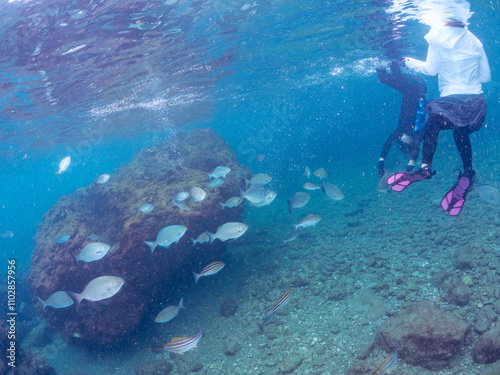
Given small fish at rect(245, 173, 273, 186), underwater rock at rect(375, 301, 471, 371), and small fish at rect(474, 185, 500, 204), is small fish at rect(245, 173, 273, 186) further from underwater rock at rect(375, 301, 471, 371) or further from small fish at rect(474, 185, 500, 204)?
small fish at rect(474, 185, 500, 204)

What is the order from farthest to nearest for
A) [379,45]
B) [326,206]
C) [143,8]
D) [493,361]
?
[379,45]
[326,206]
[143,8]
[493,361]

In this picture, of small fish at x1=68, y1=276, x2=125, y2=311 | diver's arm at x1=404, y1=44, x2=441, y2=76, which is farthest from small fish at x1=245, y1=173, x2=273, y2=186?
diver's arm at x1=404, y1=44, x2=441, y2=76

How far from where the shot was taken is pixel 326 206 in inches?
664

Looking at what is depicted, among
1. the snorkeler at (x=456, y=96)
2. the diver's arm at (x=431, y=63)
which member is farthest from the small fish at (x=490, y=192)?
the diver's arm at (x=431, y=63)

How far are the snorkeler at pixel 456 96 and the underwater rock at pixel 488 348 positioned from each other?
95.0 inches

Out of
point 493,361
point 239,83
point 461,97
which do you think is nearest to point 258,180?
point 461,97

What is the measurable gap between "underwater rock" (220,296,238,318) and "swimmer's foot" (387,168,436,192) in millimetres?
5763

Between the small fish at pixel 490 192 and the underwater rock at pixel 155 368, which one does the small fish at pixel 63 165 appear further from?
the small fish at pixel 490 192

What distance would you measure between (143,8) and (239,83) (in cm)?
1672

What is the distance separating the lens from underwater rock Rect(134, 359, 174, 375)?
6730 mm

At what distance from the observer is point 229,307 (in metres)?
8.20

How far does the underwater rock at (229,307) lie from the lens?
8.14m

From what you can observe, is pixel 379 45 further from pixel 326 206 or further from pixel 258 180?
pixel 258 180

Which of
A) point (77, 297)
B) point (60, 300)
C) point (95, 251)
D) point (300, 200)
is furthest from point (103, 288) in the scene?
point (300, 200)
